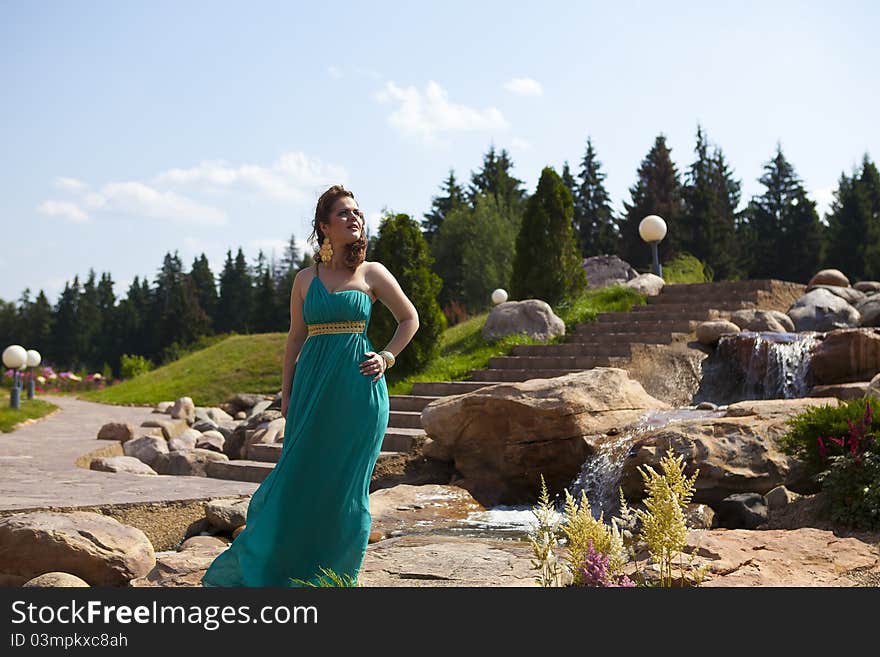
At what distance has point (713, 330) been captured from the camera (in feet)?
43.3

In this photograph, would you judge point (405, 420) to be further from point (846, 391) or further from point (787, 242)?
point (787, 242)

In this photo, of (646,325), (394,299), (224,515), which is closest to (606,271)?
(646,325)

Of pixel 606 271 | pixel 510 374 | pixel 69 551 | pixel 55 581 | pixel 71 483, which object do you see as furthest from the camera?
pixel 606 271

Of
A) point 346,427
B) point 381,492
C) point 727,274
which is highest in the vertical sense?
point 727,274

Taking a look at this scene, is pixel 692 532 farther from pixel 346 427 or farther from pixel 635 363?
pixel 635 363

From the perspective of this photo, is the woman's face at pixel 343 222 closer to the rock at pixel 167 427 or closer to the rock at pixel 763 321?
the rock at pixel 763 321

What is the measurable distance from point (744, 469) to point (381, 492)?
3423 mm

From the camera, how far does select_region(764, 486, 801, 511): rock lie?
20.9ft

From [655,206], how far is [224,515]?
3474 centimetres

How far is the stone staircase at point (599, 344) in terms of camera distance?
35.8 feet

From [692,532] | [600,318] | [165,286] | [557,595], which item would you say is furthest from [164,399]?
[165,286]

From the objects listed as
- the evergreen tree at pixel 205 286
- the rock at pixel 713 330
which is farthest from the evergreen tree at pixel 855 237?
the evergreen tree at pixel 205 286

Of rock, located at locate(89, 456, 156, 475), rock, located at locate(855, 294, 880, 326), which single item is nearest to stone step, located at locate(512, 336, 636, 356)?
rock, located at locate(855, 294, 880, 326)

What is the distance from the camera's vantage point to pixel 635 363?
1287 cm
